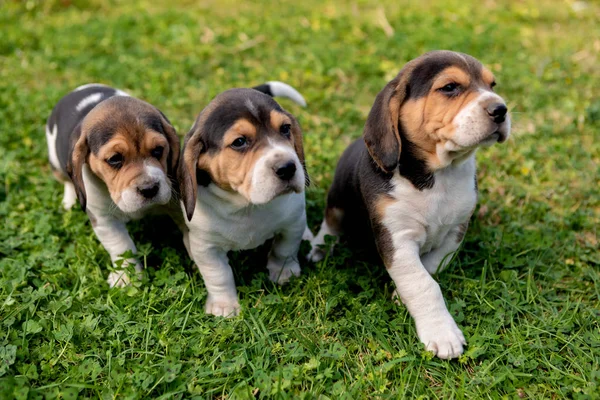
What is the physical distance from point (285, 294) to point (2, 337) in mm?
2172

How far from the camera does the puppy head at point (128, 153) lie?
4617mm

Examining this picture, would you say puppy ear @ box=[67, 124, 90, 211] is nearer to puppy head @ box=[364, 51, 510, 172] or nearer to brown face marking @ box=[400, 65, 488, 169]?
puppy head @ box=[364, 51, 510, 172]

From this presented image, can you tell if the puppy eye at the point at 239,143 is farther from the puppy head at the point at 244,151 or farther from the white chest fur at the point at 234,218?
the white chest fur at the point at 234,218

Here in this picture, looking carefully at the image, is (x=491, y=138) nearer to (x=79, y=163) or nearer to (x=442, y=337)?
(x=442, y=337)

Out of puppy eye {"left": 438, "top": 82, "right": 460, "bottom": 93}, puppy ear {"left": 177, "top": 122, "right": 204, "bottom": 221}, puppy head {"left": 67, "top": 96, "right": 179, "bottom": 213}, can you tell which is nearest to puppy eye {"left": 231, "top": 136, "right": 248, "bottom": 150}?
puppy ear {"left": 177, "top": 122, "right": 204, "bottom": 221}

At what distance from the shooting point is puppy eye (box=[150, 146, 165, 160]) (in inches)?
188

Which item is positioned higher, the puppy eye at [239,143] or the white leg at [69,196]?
the puppy eye at [239,143]

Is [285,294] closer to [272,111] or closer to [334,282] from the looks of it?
[334,282]

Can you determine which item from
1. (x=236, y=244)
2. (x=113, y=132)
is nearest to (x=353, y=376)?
(x=236, y=244)

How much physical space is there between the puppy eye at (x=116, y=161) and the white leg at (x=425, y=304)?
2214 mm

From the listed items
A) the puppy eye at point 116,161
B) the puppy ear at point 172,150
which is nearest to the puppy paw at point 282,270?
the puppy ear at point 172,150

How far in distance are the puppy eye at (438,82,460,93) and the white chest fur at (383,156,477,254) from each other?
1.98 ft

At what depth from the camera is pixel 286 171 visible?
4.10m

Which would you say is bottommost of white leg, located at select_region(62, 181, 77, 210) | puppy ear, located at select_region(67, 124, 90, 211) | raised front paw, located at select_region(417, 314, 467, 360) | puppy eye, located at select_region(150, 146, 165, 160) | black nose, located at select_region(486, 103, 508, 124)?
white leg, located at select_region(62, 181, 77, 210)
